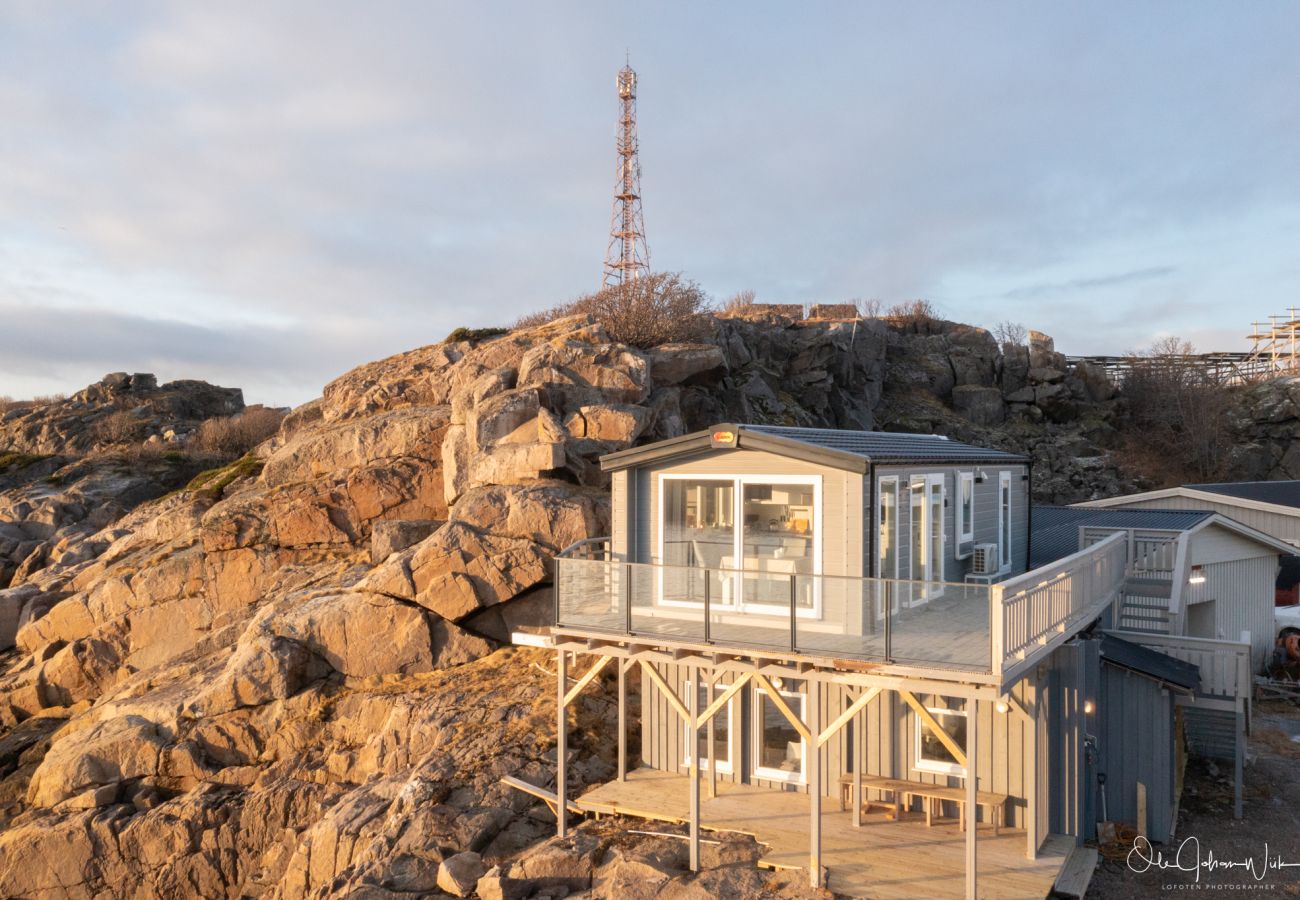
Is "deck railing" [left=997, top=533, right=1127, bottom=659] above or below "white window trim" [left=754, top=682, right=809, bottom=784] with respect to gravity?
above

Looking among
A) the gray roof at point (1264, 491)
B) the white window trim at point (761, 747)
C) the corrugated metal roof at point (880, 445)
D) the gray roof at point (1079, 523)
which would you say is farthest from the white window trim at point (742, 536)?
the gray roof at point (1264, 491)

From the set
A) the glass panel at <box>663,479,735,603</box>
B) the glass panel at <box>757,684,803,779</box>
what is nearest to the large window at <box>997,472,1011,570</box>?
the glass panel at <box>757,684,803,779</box>

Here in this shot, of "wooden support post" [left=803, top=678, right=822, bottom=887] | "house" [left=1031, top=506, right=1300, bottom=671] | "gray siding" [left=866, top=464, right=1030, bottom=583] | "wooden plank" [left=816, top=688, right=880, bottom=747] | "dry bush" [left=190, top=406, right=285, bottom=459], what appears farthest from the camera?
"dry bush" [left=190, top=406, right=285, bottom=459]

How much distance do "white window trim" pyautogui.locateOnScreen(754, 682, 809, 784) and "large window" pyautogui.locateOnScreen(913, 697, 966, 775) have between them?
5.58 feet

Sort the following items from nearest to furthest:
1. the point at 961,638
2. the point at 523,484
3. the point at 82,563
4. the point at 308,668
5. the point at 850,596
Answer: the point at 961,638 < the point at 850,596 < the point at 308,668 < the point at 523,484 < the point at 82,563

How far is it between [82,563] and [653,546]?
2471 centimetres

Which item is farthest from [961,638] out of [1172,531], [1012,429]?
[1012,429]

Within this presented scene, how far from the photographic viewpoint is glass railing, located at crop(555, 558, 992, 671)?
1034 cm

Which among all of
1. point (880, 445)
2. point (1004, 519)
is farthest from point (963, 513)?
point (1004, 519)

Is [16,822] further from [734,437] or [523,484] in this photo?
[734,437]

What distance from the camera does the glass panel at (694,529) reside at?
42.2 ft

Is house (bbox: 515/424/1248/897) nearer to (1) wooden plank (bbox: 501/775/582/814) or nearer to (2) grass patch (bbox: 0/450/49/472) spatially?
(1) wooden plank (bbox: 501/775/582/814)

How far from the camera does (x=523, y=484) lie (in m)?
21.2
